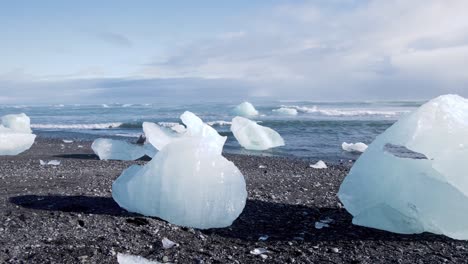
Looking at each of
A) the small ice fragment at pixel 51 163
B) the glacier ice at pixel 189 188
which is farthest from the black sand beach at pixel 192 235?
the small ice fragment at pixel 51 163

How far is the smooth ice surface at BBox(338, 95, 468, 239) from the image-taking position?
11.8ft

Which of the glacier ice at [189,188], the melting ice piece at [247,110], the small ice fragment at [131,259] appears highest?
the glacier ice at [189,188]

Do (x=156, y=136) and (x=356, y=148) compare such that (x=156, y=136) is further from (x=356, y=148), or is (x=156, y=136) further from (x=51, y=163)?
(x=356, y=148)

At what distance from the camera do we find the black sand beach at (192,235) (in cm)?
309

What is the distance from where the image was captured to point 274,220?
409 centimetres

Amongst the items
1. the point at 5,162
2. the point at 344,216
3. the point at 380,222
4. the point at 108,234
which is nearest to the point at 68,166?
the point at 5,162

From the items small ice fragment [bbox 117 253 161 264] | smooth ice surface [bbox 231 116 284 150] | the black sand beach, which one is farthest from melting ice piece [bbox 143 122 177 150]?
smooth ice surface [bbox 231 116 284 150]

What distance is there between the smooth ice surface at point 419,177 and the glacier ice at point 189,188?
1069mm

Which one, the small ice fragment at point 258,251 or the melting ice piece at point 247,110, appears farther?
the melting ice piece at point 247,110

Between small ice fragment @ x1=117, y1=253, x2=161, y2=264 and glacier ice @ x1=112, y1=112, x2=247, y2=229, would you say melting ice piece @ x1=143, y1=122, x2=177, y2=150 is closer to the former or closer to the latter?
glacier ice @ x1=112, y1=112, x2=247, y2=229

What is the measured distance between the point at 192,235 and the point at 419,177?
195cm

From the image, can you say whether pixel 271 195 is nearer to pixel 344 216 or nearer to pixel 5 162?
pixel 344 216

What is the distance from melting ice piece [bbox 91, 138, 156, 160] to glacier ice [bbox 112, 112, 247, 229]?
4.45m

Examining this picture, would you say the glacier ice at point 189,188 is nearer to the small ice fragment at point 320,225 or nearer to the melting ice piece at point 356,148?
the small ice fragment at point 320,225
